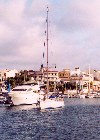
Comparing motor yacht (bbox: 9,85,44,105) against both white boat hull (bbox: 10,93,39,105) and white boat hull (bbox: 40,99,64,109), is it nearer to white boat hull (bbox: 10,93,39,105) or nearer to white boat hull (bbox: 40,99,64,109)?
white boat hull (bbox: 10,93,39,105)

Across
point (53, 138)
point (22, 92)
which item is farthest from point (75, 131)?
point (22, 92)

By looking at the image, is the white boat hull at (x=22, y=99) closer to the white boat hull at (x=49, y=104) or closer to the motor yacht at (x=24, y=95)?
the motor yacht at (x=24, y=95)

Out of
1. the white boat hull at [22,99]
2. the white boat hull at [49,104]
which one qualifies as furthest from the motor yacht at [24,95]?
the white boat hull at [49,104]

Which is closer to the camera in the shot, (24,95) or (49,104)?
(49,104)

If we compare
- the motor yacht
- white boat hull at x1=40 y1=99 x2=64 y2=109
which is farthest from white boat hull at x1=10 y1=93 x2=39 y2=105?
white boat hull at x1=40 y1=99 x2=64 y2=109

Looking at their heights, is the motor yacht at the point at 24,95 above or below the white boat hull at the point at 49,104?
above

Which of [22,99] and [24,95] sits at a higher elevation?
[24,95]

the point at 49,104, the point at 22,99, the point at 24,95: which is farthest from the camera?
the point at 24,95

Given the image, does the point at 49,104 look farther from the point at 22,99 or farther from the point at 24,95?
the point at 24,95

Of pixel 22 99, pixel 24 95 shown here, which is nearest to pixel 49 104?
pixel 22 99

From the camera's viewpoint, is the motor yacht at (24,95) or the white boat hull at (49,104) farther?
the motor yacht at (24,95)

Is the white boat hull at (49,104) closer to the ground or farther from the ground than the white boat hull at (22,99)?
closer to the ground

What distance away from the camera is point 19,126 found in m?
63.5

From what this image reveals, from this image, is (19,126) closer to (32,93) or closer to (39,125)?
(39,125)
